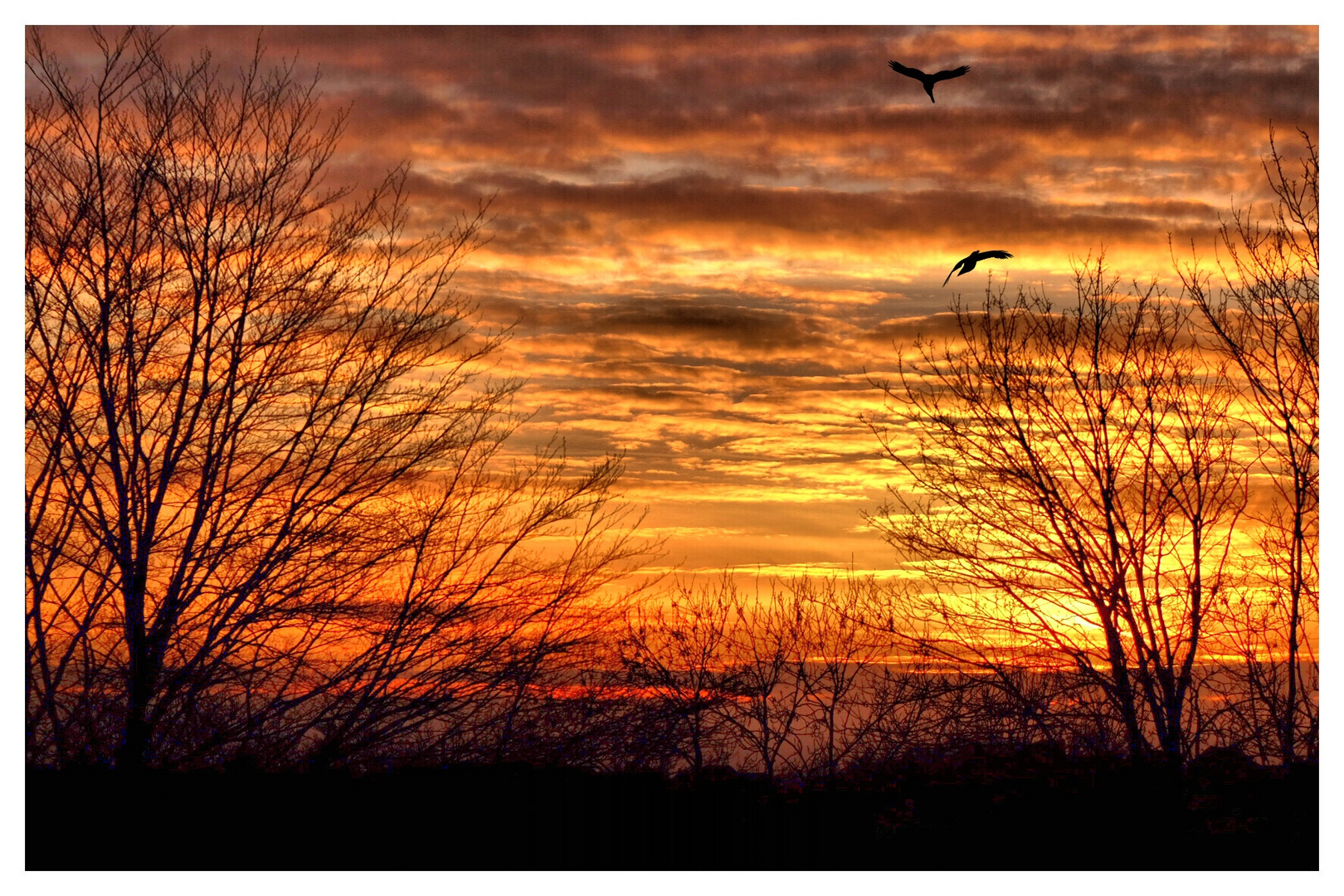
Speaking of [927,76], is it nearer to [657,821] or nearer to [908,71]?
[908,71]

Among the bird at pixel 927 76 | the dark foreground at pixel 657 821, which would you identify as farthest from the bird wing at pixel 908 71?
the dark foreground at pixel 657 821

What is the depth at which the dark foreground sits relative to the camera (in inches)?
286

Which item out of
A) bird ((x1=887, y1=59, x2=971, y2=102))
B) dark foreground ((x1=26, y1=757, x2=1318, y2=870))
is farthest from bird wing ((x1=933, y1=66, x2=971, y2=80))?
dark foreground ((x1=26, y1=757, x2=1318, y2=870))

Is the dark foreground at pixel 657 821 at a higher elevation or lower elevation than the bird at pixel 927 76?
lower

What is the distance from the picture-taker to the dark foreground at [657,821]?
286 inches

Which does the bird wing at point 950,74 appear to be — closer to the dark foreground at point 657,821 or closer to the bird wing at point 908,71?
the bird wing at point 908,71

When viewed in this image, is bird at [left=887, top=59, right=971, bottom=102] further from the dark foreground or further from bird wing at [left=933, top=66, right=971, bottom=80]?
the dark foreground

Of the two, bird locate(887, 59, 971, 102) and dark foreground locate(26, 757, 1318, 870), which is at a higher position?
bird locate(887, 59, 971, 102)

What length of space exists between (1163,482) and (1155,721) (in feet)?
7.45

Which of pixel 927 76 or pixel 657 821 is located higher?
pixel 927 76

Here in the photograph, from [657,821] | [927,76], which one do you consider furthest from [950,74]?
[657,821]

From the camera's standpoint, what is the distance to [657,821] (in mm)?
8180

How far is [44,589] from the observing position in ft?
24.4

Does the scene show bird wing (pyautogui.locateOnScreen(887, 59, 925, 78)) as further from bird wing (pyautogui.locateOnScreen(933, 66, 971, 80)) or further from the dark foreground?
the dark foreground
